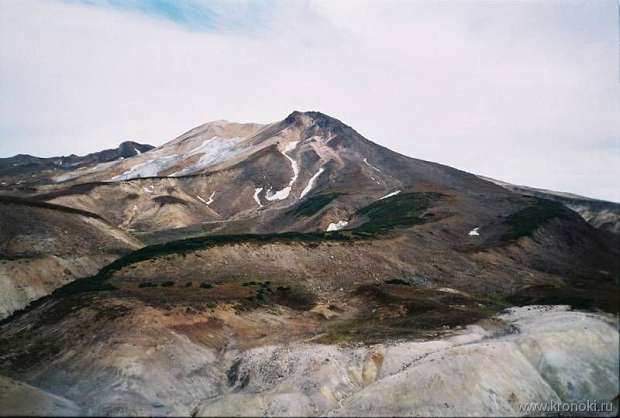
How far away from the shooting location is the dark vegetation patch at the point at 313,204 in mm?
157750

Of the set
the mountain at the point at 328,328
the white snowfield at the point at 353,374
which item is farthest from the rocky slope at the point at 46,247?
the white snowfield at the point at 353,374

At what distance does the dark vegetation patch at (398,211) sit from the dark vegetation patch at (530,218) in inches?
698

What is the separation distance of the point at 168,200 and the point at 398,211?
87.9 metres

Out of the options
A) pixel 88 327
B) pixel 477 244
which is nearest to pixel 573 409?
pixel 88 327

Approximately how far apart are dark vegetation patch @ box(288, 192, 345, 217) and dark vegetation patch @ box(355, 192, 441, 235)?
13.8 meters

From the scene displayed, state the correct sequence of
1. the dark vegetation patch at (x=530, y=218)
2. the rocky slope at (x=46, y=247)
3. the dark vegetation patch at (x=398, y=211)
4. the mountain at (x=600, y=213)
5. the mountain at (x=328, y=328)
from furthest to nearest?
the mountain at (x=600, y=213), the dark vegetation patch at (x=398, y=211), the dark vegetation patch at (x=530, y=218), the rocky slope at (x=46, y=247), the mountain at (x=328, y=328)

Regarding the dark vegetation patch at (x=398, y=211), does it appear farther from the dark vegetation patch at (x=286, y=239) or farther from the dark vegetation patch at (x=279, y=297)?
the dark vegetation patch at (x=279, y=297)

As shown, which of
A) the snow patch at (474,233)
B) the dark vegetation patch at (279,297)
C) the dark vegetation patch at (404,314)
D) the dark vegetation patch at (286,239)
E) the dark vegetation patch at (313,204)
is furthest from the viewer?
the dark vegetation patch at (313,204)

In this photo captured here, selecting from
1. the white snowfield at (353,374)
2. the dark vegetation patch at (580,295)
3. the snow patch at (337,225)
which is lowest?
the white snowfield at (353,374)

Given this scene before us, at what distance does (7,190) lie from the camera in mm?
178750

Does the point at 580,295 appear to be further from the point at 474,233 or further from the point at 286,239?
the point at 474,233

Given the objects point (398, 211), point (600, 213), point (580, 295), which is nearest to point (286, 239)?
point (580, 295)

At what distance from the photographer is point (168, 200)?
601 ft

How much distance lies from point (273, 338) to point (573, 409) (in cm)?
2449
